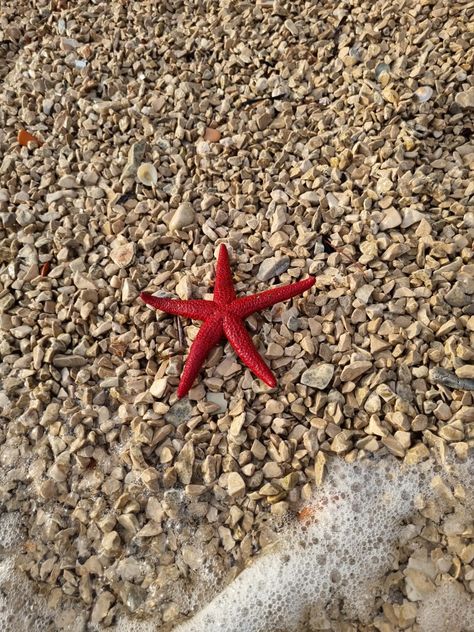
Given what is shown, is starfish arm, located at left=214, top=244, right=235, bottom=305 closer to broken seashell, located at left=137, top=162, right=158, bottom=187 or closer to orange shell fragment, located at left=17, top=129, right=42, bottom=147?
broken seashell, located at left=137, top=162, right=158, bottom=187

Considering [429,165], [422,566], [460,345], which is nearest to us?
[422,566]

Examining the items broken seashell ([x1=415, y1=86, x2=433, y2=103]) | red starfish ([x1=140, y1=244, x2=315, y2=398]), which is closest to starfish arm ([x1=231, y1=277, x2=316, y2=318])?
red starfish ([x1=140, y1=244, x2=315, y2=398])

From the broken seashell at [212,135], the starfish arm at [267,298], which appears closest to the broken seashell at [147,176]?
the broken seashell at [212,135]

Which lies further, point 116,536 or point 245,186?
point 245,186

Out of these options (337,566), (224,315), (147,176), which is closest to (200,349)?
(224,315)

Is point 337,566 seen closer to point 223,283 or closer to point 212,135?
point 223,283

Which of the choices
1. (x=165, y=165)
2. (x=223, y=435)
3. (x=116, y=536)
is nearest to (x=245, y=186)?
(x=165, y=165)

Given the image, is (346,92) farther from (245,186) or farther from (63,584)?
(63,584)
